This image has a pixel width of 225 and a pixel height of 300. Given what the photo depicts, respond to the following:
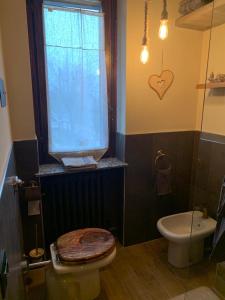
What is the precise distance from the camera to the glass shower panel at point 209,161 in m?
1.83

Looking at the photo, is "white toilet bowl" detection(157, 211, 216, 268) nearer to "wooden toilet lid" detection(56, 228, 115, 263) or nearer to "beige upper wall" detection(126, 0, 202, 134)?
"wooden toilet lid" detection(56, 228, 115, 263)

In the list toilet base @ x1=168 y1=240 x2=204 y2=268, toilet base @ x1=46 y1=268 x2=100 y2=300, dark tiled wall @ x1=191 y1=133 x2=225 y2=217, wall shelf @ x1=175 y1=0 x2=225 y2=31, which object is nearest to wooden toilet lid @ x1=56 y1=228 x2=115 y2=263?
toilet base @ x1=46 y1=268 x2=100 y2=300

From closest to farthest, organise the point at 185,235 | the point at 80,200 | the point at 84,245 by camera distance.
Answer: the point at 84,245 → the point at 185,235 → the point at 80,200

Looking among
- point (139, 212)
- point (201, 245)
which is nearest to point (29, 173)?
point (139, 212)

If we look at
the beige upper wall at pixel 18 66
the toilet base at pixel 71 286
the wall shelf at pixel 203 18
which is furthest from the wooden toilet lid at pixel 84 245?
the wall shelf at pixel 203 18

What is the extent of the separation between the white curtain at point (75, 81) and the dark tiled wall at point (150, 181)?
0.37 meters

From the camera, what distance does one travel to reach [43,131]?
1.93m

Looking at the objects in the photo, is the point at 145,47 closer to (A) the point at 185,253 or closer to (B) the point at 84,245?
(B) the point at 84,245

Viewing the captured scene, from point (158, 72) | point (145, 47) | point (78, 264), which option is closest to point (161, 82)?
point (158, 72)

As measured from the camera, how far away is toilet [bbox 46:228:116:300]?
1.44 m

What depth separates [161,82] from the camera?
2020 mm

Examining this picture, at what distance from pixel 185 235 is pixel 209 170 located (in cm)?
67

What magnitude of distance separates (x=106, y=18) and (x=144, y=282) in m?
2.30

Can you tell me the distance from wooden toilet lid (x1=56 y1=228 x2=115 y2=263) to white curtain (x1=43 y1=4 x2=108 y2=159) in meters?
0.73
